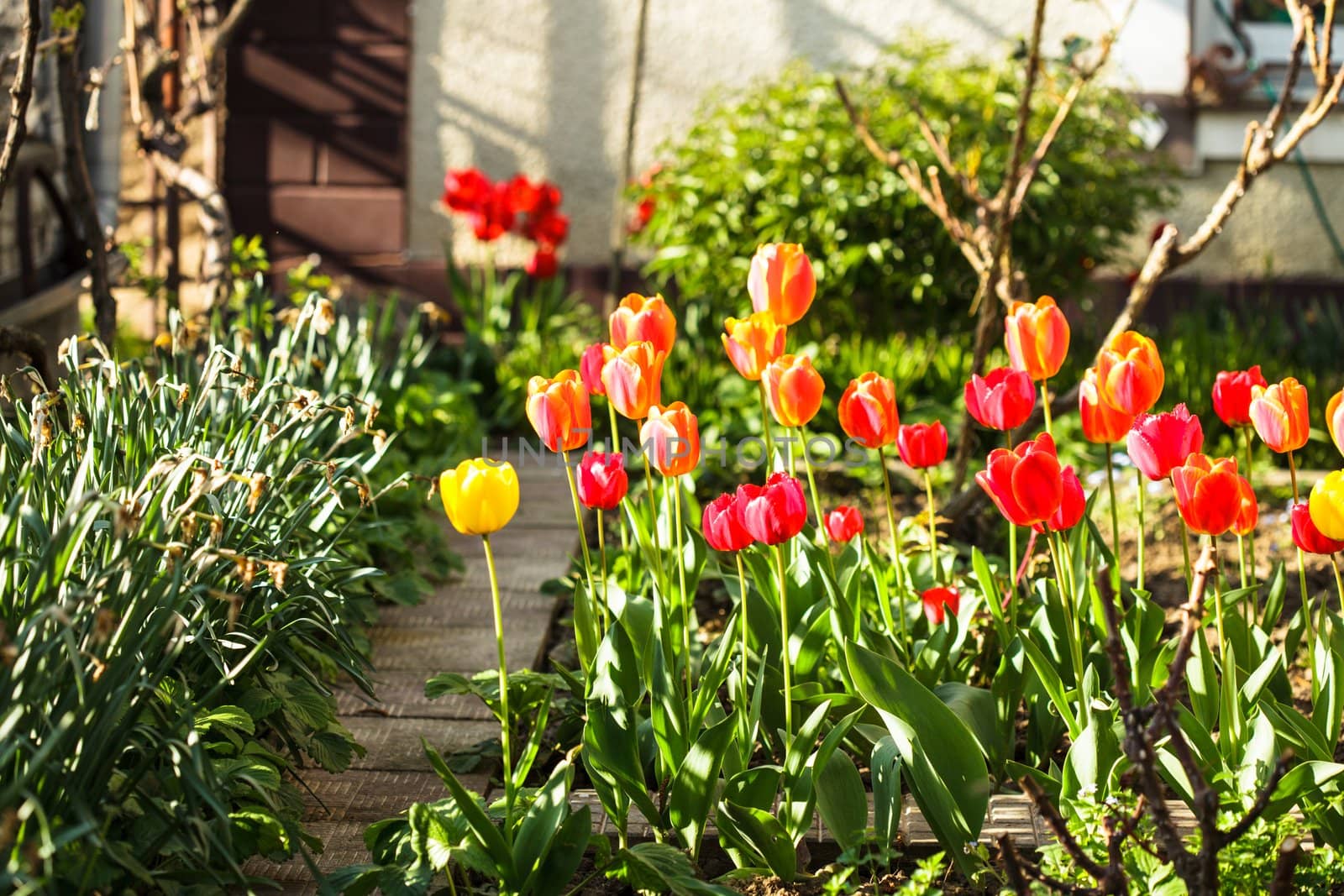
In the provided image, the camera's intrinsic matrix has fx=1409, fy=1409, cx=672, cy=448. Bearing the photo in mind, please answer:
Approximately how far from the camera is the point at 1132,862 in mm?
1631

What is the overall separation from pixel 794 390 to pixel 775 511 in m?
0.23

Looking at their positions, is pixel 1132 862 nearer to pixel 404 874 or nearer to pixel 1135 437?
pixel 1135 437

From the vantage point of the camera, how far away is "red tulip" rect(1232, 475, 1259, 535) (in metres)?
1.72

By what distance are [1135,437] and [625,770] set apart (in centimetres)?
78

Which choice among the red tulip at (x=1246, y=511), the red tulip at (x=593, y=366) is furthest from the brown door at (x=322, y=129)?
the red tulip at (x=1246, y=511)

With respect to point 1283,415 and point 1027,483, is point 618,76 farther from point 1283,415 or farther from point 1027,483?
point 1027,483

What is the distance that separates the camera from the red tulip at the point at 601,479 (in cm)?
182

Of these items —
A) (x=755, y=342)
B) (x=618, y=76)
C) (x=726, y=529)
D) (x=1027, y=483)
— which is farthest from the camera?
(x=618, y=76)

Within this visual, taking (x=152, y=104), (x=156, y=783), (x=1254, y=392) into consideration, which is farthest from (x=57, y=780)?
(x=152, y=104)

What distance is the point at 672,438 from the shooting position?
1758 mm

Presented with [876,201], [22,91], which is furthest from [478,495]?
[876,201]

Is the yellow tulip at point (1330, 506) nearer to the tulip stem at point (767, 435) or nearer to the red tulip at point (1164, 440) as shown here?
the red tulip at point (1164, 440)

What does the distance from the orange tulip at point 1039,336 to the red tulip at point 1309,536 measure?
37 cm

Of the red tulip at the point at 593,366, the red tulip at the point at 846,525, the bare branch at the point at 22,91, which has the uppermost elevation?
the bare branch at the point at 22,91
